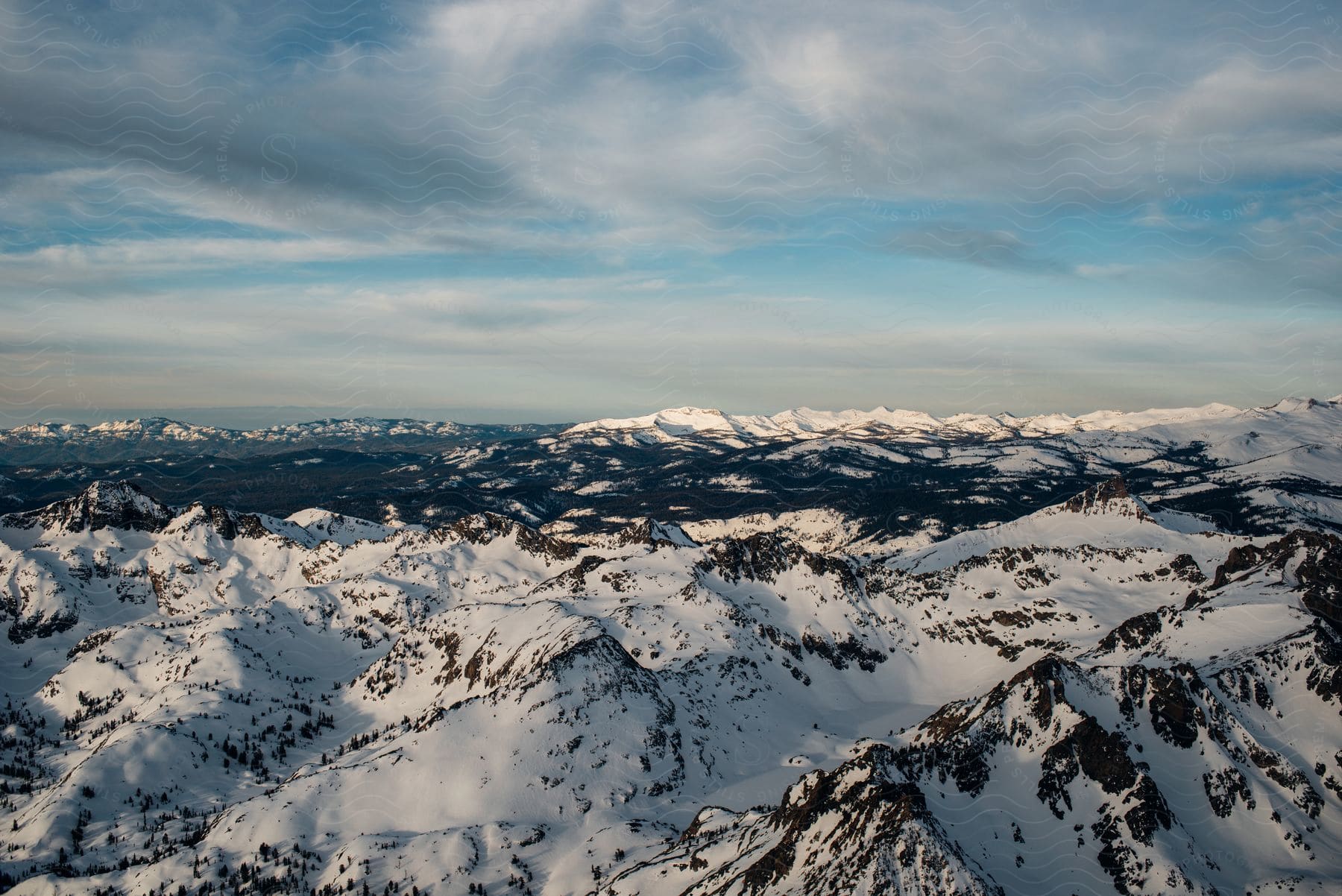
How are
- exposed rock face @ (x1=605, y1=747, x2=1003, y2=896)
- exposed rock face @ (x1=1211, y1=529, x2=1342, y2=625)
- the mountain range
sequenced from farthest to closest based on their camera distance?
1. exposed rock face @ (x1=1211, y1=529, x2=1342, y2=625)
2. the mountain range
3. exposed rock face @ (x1=605, y1=747, x2=1003, y2=896)

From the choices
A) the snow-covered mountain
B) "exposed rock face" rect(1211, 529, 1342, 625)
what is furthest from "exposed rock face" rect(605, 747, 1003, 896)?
"exposed rock face" rect(1211, 529, 1342, 625)

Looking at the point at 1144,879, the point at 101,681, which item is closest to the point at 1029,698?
the point at 1144,879

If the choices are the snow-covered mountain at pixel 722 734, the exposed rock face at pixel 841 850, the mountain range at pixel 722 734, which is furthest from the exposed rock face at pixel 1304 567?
the exposed rock face at pixel 841 850

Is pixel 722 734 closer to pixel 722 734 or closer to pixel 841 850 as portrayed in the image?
pixel 722 734

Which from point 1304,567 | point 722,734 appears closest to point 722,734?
point 722,734

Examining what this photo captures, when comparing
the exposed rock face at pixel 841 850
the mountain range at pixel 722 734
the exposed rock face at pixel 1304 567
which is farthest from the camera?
the exposed rock face at pixel 1304 567

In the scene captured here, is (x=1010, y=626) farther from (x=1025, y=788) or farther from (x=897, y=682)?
(x=1025, y=788)

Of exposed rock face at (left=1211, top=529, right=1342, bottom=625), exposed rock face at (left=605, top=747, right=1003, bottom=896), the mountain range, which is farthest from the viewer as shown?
exposed rock face at (left=1211, top=529, right=1342, bottom=625)

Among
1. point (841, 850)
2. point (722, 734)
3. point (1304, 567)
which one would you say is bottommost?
point (722, 734)

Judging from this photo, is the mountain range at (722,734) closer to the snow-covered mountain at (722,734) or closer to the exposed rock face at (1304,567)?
the snow-covered mountain at (722,734)

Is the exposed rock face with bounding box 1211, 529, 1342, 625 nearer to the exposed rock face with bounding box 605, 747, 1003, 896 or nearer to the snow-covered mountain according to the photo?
the snow-covered mountain
